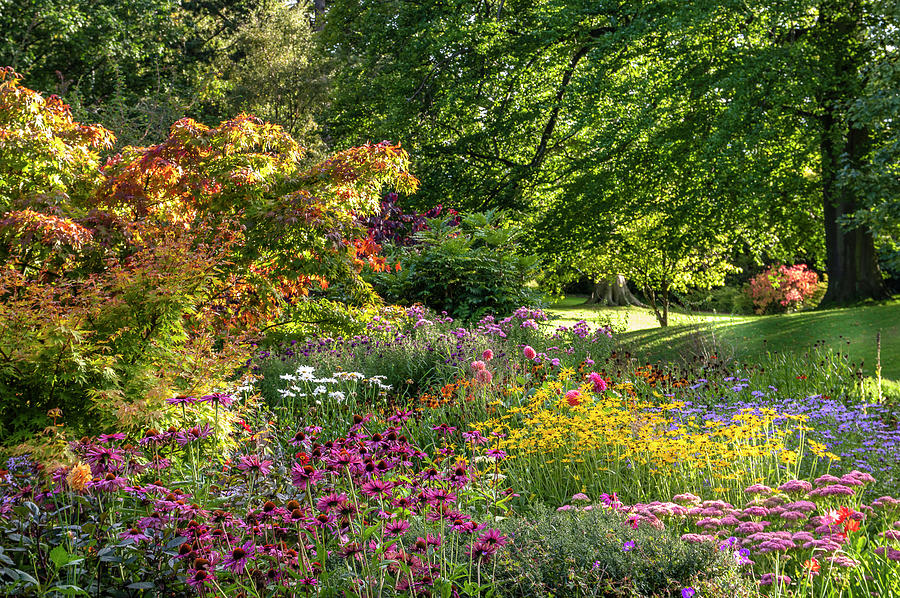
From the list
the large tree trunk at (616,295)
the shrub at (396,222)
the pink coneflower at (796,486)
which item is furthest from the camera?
the large tree trunk at (616,295)

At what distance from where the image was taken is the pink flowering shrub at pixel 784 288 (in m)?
21.4

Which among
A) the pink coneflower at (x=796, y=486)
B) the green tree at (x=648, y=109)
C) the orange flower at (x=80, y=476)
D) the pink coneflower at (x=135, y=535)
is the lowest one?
the pink coneflower at (x=796, y=486)

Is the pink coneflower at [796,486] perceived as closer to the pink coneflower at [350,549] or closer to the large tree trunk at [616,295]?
the pink coneflower at [350,549]

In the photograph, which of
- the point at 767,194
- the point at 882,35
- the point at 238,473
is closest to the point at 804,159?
the point at 767,194

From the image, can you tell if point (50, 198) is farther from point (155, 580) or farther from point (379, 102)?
point (379, 102)

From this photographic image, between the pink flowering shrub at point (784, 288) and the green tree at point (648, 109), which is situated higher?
the green tree at point (648, 109)

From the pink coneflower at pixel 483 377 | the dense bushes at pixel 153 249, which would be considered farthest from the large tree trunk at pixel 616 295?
the pink coneflower at pixel 483 377

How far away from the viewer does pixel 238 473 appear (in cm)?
355

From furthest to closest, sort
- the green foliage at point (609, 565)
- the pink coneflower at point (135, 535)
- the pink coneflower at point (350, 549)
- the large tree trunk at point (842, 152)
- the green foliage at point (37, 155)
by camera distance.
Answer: the large tree trunk at point (842, 152), the green foliage at point (37, 155), the green foliage at point (609, 565), the pink coneflower at point (135, 535), the pink coneflower at point (350, 549)

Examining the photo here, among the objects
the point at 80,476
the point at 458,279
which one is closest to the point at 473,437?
the point at 80,476

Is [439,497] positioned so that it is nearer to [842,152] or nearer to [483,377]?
[483,377]

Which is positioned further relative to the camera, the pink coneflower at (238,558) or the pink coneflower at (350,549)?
the pink coneflower at (350,549)

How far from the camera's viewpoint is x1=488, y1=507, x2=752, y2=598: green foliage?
Result: 274cm

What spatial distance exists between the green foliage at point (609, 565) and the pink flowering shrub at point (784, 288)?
19665 millimetres
